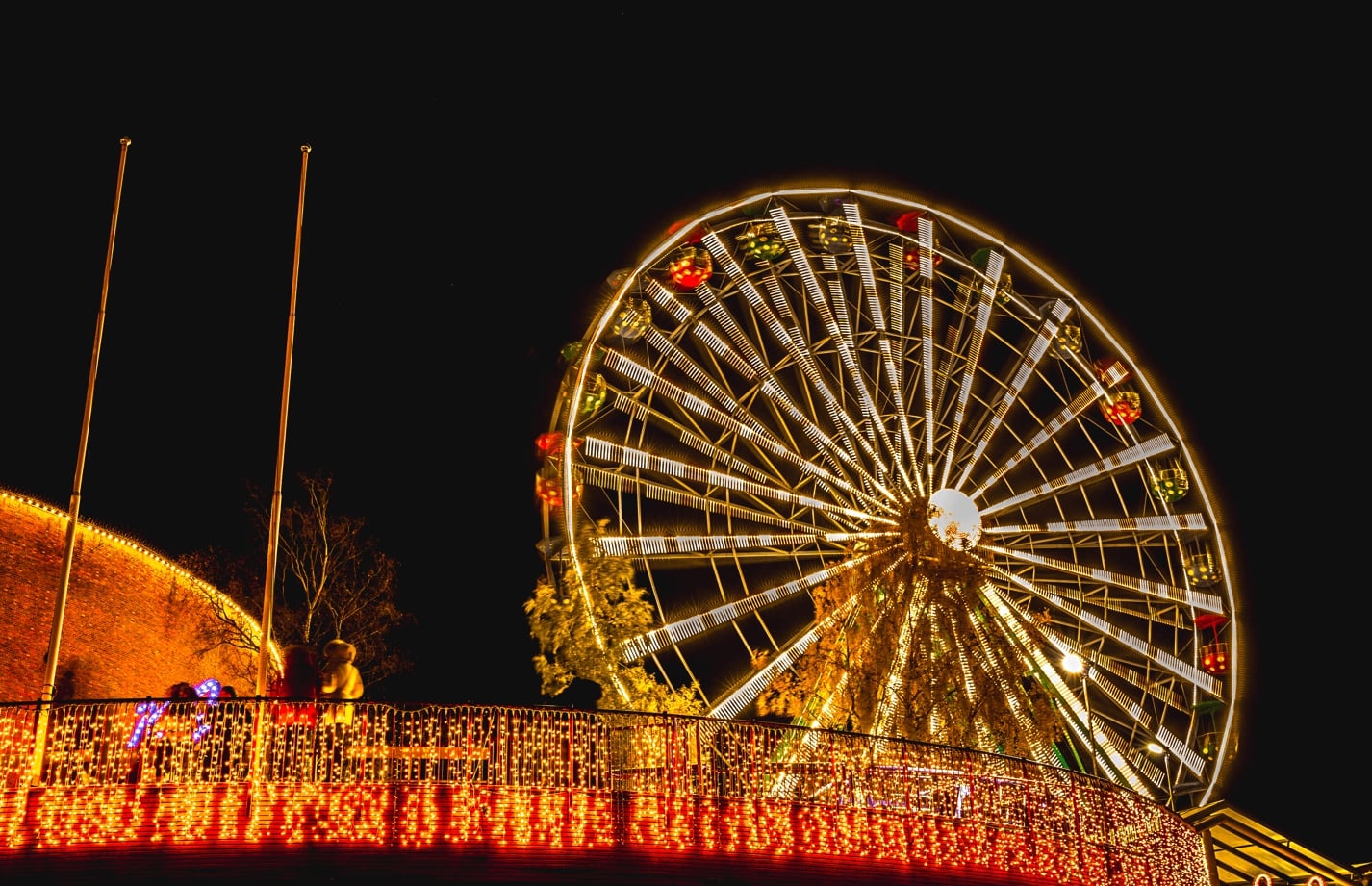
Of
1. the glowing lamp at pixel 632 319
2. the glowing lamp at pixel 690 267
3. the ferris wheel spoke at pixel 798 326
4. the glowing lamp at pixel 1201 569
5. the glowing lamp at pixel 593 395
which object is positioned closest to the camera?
the glowing lamp at pixel 593 395

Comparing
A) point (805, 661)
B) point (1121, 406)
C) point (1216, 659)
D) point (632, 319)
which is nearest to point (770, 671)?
point (805, 661)

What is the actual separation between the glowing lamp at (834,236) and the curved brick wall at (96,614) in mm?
14077

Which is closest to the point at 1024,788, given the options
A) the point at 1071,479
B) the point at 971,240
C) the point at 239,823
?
the point at 239,823

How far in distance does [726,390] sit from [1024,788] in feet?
34.8

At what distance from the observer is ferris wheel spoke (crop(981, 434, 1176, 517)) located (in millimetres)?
30391

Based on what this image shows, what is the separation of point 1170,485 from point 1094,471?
1784 millimetres

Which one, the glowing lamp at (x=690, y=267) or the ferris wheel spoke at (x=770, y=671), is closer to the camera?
the ferris wheel spoke at (x=770, y=671)

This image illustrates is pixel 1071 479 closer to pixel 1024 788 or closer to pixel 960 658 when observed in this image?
pixel 960 658

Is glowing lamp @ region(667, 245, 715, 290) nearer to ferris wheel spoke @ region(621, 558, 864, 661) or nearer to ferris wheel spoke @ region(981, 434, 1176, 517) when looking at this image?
ferris wheel spoke @ region(621, 558, 864, 661)

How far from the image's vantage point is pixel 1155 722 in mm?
30922

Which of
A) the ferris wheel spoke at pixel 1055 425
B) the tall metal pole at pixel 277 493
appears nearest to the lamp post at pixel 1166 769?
the ferris wheel spoke at pixel 1055 425

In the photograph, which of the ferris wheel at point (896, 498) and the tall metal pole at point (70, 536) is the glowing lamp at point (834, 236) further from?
the tall metal pole at point (70, 536)

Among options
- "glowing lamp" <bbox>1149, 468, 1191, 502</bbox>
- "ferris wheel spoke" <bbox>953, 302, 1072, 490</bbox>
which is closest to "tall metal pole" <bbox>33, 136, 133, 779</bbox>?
"ferris wheel spoke" <bbox>953, 302, 1072, 490</bbox>

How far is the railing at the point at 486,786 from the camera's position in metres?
15.9
